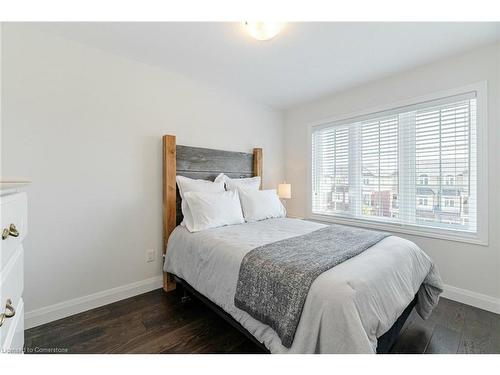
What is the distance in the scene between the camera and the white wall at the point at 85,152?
175cm

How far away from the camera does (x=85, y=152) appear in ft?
6.56

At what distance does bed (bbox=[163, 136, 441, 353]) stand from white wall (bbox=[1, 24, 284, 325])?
0.28 metres

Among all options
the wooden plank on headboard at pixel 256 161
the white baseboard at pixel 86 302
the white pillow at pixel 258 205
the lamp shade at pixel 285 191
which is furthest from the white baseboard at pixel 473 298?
the white baseboard at pixel 86 302

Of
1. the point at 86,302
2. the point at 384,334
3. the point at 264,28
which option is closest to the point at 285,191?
the point at 264,28

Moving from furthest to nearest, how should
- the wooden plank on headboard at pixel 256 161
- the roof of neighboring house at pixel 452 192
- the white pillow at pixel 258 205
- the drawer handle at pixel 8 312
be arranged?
1. the wooden plank on headboard at pixel 256 161
2. the white pillow at pixel 258 205
3. the roof of neighboring house at pixel 452 192
4. the drawer handle at pixel 8 312

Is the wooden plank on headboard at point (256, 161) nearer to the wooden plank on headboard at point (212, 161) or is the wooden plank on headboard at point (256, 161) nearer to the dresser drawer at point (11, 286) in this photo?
the wooden plank on headboard at point (212, 161)

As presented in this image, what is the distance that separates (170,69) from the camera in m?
2.48

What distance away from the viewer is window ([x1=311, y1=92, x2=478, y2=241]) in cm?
221

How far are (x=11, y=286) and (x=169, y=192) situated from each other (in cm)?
168

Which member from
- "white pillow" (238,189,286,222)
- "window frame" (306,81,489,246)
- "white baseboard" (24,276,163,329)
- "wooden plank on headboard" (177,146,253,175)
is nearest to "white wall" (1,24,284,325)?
"white baseboard" (24,276,163,329)

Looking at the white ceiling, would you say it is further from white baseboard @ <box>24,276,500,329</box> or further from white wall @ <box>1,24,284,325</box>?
white baseboard @ <box>24,276,500,329</box>

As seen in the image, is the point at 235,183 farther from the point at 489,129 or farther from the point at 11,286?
the point at 489,129
